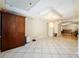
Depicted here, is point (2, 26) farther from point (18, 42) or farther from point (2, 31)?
point (18, 42)

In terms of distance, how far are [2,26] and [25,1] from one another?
5.72 ft

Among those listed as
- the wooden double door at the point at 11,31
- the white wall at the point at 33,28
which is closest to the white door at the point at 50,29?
the white wall at the point at 33,28

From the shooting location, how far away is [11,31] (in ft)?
17.0

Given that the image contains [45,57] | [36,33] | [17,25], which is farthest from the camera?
[36,33]

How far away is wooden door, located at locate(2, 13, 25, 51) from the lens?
15.6 ft

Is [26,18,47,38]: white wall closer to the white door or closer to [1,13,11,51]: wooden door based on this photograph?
the white door

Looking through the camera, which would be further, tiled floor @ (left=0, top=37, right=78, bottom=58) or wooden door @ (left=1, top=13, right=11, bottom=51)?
wooden door @ (left=1, top=13, right=11, bottom=51)

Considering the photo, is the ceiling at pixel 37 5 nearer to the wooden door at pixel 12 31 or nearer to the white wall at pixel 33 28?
the wooden door at pixel 12 31

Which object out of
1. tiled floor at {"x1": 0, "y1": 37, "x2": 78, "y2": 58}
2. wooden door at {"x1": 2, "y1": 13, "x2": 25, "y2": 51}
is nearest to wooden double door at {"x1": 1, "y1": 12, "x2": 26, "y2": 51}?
wooden door at {"x1": 2, "y1": 13, "x2": 25, "y2": 51}

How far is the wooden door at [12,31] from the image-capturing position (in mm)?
4758

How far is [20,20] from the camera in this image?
5.88m

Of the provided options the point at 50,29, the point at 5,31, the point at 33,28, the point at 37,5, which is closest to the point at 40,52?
the point at 5,31

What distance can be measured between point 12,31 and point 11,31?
0.07 metres

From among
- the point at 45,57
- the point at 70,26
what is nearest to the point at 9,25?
the point at 45,57
